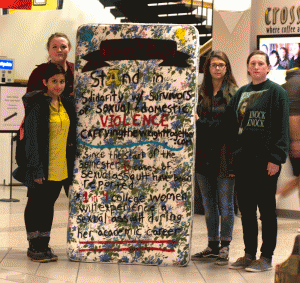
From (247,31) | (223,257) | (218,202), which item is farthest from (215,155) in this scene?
(247,31)

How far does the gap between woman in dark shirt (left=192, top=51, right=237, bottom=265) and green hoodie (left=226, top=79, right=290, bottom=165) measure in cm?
18

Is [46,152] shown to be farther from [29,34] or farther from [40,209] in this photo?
[29,34]

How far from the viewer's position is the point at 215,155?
13.9ft

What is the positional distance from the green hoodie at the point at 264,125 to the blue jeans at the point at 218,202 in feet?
0.85

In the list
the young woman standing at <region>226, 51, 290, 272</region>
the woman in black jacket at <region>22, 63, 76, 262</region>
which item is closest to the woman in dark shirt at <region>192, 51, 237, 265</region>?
the young woman standing at <region>226, 51, 290, 272</region>

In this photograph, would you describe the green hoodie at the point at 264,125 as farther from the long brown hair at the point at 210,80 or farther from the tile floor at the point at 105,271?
the tile floor at the point at 105,271

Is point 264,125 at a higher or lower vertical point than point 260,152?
higher

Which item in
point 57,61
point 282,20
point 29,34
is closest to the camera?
point 57,61

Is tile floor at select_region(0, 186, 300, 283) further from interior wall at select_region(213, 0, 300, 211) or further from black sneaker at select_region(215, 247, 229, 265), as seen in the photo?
interior wall at select_region(213, 0, 300, 211)

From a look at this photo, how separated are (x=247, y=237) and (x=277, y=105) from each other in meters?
0.97

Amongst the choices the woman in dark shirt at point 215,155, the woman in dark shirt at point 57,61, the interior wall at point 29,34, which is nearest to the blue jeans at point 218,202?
the woman in dark shirt at point 215,155

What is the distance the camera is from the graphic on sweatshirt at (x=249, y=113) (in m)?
3.99

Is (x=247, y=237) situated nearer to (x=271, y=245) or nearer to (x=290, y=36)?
(x=271, y=245)

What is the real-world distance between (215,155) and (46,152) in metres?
1.23
